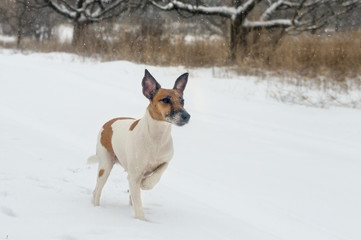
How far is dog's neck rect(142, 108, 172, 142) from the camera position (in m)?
3.43

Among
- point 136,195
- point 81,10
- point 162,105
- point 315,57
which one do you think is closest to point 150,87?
point 162,105

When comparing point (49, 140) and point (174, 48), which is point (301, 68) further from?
point (49, 140)

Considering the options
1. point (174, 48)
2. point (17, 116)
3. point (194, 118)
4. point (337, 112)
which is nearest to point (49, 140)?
point (17, 116)

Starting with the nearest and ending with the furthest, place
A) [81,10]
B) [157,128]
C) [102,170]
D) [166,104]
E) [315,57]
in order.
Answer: [166,104], [157,128], [102,170], [315,57], [81,10]

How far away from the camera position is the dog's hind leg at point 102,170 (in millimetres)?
3924

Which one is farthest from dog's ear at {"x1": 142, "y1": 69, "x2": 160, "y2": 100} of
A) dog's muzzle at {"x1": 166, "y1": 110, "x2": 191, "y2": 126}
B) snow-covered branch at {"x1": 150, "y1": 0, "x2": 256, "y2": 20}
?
snow-covered branch at {"x1": 150, "y1": 0, "x2": 256, "y2": 20}

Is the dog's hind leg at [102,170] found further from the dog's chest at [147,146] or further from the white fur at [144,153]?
the dog's chest at [147,146]

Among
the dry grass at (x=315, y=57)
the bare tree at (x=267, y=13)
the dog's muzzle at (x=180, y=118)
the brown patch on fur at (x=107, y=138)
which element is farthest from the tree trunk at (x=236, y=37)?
the dog's muzzle at (x=180, y=118)

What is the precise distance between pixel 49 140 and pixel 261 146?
334cm

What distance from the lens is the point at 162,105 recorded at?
3309 mm

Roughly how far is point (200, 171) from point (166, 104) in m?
2.67

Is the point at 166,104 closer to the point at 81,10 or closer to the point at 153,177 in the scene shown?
the point at 153,177

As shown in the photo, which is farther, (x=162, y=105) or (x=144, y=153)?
(x=144, y=153)

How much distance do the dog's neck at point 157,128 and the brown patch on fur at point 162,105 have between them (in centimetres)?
4
